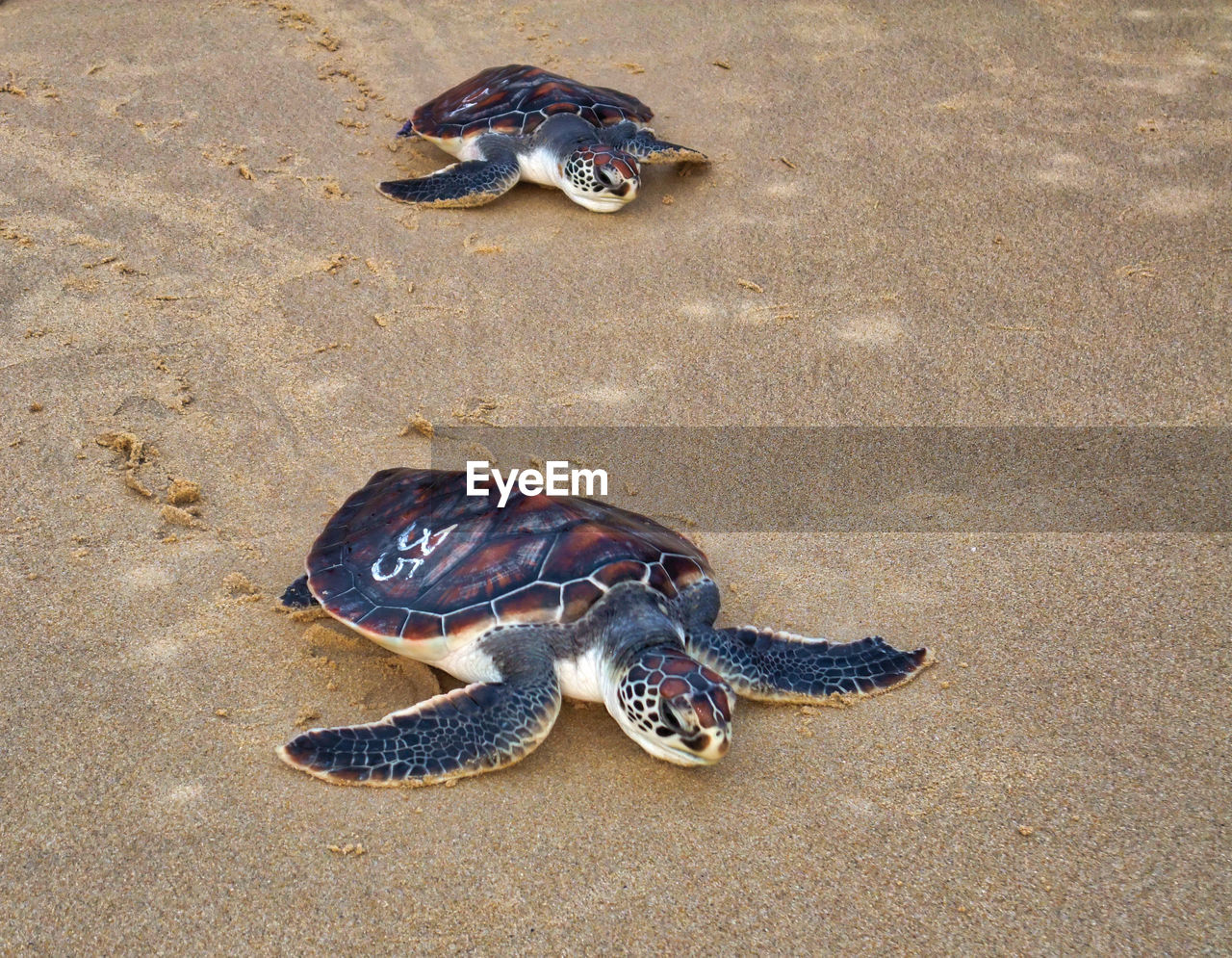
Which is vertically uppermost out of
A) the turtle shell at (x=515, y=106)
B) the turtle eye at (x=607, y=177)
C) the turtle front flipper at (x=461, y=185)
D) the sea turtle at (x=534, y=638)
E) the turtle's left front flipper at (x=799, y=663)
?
the turtle shell at (x=515, y=106)

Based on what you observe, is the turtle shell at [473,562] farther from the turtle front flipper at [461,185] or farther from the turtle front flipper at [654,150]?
the turtle front flipper at [654,150]

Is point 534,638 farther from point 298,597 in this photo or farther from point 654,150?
point 654,150

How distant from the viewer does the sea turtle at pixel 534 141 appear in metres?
5.25

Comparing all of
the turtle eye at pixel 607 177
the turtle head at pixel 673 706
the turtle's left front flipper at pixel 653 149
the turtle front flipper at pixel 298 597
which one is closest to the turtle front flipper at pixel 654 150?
the turtle's left front flipper at pixel 653 149

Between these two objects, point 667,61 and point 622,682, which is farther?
point 667,61

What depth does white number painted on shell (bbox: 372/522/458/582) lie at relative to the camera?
304 cm

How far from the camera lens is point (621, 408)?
4160 mm

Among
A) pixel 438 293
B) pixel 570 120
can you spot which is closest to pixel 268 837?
Answer: pixel 438 293

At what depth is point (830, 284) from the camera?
485 centimetres

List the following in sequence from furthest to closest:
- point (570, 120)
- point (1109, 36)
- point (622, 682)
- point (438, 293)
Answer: point (1109, 36) < point (570, 120) < point (438, 293) < point (622, 682)

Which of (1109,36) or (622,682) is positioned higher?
(1109,36)

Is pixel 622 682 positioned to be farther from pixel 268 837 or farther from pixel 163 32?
pixel 163 32

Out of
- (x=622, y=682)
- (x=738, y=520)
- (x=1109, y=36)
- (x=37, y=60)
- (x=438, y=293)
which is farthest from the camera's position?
(x=1109, y=36)

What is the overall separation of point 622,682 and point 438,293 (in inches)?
100.0
